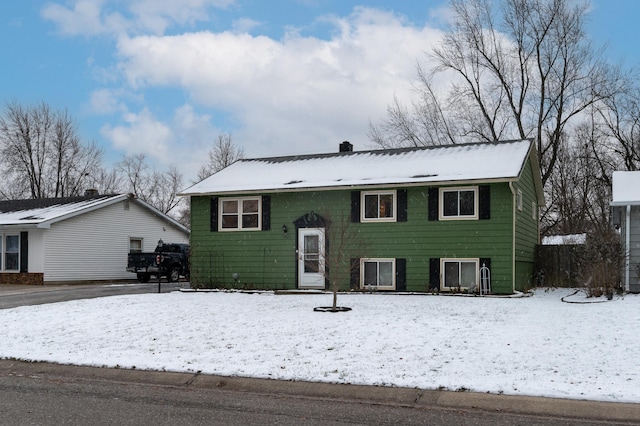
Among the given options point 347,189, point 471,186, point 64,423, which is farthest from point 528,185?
point 64,423

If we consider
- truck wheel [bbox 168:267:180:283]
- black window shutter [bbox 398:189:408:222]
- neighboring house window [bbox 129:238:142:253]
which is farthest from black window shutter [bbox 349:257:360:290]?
neighboring house window [bbox 129:238:142:253]

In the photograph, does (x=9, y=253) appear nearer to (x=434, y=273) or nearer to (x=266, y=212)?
(x=266, y=212)

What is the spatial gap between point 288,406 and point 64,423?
7.27 ft

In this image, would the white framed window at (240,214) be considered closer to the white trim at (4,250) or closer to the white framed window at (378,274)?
the white framed window at (378,274)

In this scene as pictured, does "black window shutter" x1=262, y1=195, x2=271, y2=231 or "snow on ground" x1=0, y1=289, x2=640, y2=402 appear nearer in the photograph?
"snow on ground" x1=0, y1=289, x2=640, y2=402

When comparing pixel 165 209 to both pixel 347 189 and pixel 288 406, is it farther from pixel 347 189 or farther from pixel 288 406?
pixel 288 406

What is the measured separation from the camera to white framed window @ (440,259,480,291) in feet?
58.6

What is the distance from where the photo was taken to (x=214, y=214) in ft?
68.6

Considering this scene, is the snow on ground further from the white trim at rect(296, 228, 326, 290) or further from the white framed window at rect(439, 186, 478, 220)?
the white trim at rect(296, 228, 326, 290)

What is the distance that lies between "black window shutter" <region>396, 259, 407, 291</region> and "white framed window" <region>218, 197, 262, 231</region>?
15.4 feet

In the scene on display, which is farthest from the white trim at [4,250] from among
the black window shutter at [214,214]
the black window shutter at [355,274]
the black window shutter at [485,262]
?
the black window shutter at [485,262]

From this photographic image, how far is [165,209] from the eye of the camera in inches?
2322

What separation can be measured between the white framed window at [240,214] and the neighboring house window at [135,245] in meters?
10.7

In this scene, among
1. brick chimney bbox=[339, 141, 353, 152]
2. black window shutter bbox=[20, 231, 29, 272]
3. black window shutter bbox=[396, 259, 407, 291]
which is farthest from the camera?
black window shutter bbox=[20, 231, 29, 272]
